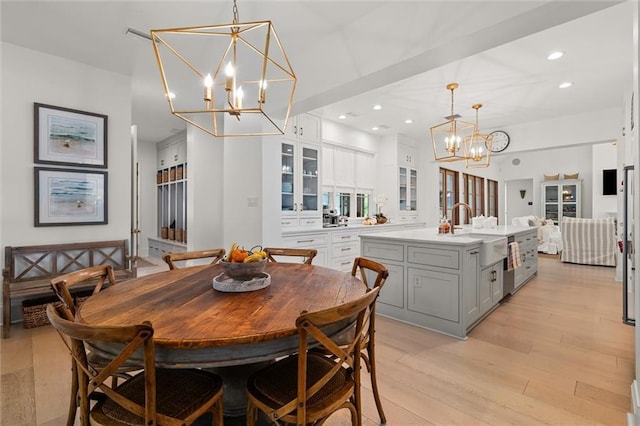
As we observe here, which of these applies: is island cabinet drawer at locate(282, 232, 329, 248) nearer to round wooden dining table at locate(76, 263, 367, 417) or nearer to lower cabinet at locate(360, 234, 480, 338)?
lower cabinet at locate(360, 234, 480, 338)

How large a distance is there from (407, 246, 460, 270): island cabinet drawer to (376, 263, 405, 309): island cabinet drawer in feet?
0.66

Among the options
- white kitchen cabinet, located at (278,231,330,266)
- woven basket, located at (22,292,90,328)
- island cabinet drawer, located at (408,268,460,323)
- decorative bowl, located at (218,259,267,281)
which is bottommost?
woven basket, located at (22,292,90,328)

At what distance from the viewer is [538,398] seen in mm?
1868

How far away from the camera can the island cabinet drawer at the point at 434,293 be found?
9.08 feet

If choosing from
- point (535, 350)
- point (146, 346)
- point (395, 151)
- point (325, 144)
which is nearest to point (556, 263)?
point (395, 151)

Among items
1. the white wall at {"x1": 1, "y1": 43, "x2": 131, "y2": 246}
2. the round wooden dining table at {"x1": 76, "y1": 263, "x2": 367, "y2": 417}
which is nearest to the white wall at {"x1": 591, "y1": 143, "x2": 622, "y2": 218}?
the round wooden dining table at {"x1": 76, "y1": 263, "x2": 367, "y2": 417}

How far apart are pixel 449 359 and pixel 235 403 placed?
1669 mm

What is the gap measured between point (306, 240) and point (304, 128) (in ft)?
6.29

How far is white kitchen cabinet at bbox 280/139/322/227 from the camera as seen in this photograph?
4.79 meters

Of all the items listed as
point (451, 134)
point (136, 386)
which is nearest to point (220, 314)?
point (136, 386)

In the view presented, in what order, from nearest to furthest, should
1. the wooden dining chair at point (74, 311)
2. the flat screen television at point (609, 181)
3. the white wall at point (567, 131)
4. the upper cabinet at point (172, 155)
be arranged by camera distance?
the wooden dining chair at point (74, 311), the white wall at point (567, 131), the upper cabinet at point (172, 155), the flat screen television at point (609, 181)

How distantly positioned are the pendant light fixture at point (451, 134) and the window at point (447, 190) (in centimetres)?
74

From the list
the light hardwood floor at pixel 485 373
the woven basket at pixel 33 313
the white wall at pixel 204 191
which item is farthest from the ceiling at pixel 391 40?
the woven basket at pixel 33 313

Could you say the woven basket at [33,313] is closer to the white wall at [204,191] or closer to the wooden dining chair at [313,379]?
the white wall at [204,191]
